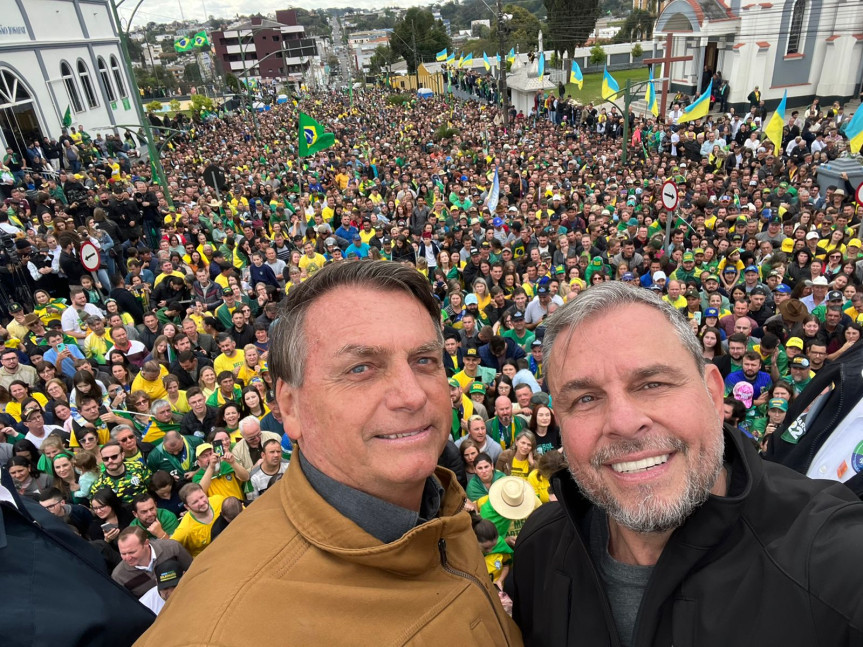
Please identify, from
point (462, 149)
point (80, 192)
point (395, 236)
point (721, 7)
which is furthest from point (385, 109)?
point (395, 236)

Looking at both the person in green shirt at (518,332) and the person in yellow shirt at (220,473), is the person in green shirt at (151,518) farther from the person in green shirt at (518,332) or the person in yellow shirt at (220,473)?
the person in green shirt at (518,332)

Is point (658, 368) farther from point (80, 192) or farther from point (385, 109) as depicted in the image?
point (385, 109)

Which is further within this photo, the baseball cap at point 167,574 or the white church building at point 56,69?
the white church building at point 56,69

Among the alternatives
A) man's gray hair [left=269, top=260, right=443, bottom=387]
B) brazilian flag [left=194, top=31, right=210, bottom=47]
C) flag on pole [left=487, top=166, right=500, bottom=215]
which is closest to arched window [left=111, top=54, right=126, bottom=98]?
brazilian flag [left=194, top=31, right=210, bottom=47]

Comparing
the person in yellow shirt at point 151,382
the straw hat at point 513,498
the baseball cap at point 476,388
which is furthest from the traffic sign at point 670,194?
the person in yellow shirt at point 151,382

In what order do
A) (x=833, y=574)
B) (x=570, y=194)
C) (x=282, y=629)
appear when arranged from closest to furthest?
(x=282, y=629) → (x=833, y=574) → (x=570, y=194)

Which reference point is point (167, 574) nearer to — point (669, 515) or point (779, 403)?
point (669, 515)
